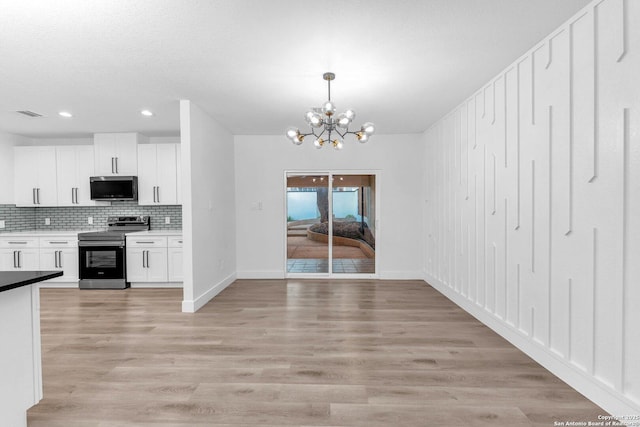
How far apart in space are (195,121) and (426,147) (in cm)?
386

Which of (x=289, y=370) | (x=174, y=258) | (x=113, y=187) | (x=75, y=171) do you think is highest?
(x=75, y=171)

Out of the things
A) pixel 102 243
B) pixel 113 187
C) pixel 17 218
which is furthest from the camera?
pixel 17 218

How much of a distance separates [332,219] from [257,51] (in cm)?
383

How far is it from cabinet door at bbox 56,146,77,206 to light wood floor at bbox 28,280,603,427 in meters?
2.29

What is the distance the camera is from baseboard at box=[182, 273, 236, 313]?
13.6 feet

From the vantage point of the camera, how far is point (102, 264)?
537cm

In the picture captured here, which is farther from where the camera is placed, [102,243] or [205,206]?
[102,243]

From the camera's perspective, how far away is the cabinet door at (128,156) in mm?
5691

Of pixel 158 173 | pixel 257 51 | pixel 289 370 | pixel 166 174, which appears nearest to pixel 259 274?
pixel 166 174

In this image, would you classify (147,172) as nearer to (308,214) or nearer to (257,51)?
(308,214)

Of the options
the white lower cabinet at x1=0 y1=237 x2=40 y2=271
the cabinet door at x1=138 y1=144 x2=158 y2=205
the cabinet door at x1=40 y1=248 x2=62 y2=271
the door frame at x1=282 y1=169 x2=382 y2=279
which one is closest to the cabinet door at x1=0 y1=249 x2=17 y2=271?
the white lower cabinet at x1=0 y1=237 x2=40 y2=271

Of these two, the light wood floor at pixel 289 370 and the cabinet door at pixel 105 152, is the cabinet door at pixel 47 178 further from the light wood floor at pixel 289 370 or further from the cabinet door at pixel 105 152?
the light wood floor at pixel 289 370

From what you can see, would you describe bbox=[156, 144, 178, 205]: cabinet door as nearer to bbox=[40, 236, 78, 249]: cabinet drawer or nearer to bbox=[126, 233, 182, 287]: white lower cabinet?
bbox=[126, 233, 182, 287]: white lower cabinet

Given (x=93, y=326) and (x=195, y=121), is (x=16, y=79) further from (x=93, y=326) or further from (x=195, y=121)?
(x=93, y=326)
